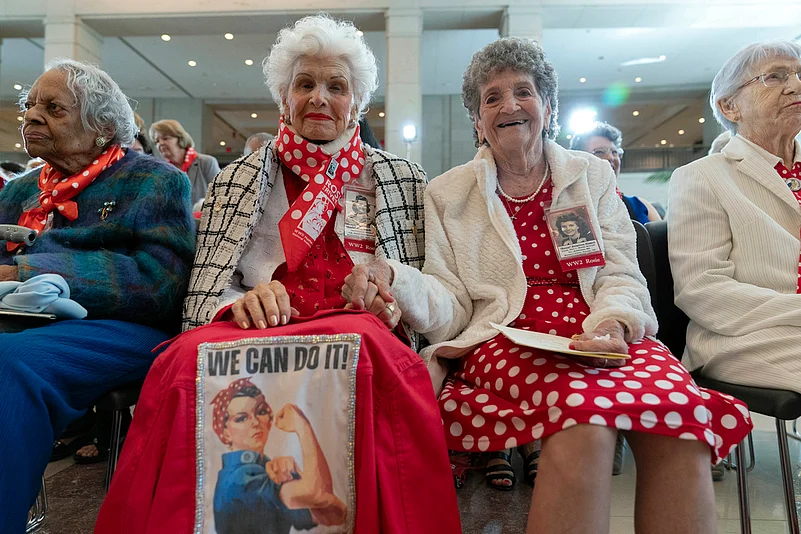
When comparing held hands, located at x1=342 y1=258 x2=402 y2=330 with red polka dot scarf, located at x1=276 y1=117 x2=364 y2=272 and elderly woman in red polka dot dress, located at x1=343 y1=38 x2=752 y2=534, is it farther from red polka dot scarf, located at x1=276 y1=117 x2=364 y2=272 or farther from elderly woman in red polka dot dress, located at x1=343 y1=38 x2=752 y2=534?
red polka dot scarf, located at x1=276 y1=117 x2=364 y2=272

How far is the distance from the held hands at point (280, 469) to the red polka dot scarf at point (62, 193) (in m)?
1.21

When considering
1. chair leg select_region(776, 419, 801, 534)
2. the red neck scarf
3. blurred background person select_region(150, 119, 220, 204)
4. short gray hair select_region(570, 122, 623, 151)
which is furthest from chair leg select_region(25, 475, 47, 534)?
short gray hair select_region(570, 122, 623, 151)

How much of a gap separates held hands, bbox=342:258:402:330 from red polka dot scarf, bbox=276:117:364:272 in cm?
32

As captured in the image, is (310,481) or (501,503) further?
(501,503)

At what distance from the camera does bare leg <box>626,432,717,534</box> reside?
1.07m

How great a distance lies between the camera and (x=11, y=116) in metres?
11.0

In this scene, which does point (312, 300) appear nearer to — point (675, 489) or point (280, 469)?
point (280, 469)

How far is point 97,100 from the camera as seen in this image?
1.84 meters

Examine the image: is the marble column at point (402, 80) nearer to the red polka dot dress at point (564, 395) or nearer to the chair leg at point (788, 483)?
the red polka dot dress at point (564, 395)

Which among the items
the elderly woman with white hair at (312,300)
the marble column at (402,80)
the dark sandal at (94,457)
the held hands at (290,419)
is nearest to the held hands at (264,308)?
the elderly woman with white hair at (312,300)

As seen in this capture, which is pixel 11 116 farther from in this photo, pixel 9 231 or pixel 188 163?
pixel 9 231

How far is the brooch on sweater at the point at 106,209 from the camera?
1.78 meters

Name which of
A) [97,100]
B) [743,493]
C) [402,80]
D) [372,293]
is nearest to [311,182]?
[372,293]

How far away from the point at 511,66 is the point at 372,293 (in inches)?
34.6
